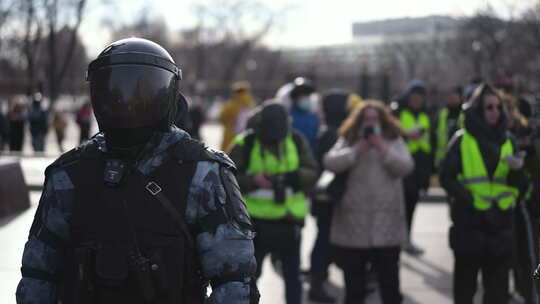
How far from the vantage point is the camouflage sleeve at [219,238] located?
237 centimetres

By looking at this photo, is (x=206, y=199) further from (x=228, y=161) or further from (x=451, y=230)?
(x=451, y=230)

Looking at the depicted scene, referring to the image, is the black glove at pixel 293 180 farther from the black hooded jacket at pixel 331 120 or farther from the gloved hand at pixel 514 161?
the black hooded jacket at pixel 331 120

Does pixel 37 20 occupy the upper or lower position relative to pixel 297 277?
upper

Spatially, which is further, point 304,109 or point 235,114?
point 235,114

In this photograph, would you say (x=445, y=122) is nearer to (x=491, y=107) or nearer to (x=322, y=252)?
(x=322, y=252)

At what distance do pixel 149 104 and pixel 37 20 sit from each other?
26620 mm

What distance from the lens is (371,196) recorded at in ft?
18.6

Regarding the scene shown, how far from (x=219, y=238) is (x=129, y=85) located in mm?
Answer: 547

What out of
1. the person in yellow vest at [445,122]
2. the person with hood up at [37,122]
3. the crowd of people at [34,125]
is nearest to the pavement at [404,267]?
the person in yellow vest at [445,122]

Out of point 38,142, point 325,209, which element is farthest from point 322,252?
point 38,142

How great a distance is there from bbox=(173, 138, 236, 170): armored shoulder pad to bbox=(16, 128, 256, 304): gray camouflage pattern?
22 millimetres

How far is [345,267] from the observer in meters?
5.60

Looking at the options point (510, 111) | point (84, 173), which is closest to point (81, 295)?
point (84, 173)

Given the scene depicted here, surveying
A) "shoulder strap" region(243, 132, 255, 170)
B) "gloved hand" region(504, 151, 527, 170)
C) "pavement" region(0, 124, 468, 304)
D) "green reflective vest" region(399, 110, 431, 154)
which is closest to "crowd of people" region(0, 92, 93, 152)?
"pavement" region(0, 124, 468, 304)
